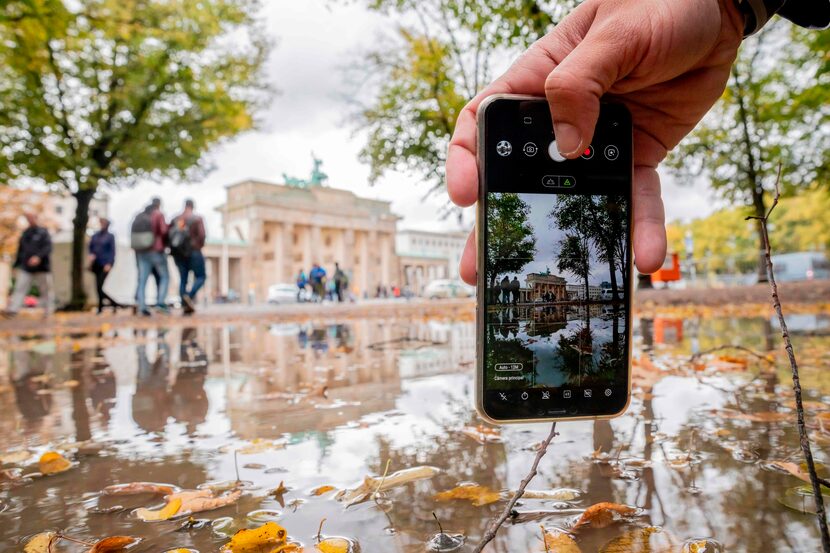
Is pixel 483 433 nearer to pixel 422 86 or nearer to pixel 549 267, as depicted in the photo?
pixel 549 267

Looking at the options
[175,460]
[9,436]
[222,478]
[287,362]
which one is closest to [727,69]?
[222,478]

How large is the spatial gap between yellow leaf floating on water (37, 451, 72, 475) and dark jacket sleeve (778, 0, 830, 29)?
2351mm

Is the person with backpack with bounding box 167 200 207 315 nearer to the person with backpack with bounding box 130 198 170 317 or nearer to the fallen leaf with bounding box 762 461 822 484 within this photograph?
the person with backpack with bounding box 130 198 170 317

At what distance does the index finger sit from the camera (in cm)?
114

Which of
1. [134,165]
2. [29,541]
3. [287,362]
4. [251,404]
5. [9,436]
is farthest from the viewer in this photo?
[134,165]

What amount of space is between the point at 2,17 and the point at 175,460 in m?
8.44

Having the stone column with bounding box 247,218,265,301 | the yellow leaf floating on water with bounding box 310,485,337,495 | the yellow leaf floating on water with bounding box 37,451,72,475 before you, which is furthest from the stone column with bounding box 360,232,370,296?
the yellow leaf floating on water with bounding box 310,485,337,495

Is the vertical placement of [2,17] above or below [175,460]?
above

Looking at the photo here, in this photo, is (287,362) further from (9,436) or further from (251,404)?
(9,436)

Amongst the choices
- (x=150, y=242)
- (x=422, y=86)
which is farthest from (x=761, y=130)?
(x=150, y=242)

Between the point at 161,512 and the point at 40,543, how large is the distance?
0.21m

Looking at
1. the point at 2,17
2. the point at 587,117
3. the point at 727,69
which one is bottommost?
the point at 587,117

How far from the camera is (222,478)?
1.32 m

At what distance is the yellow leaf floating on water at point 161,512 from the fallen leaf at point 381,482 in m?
0.34
